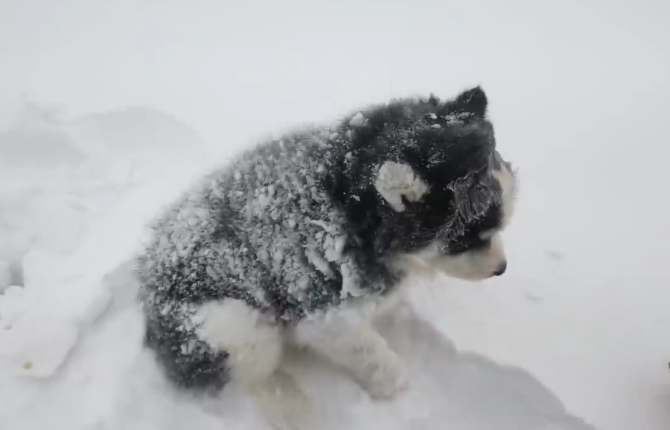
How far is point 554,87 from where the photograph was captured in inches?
187

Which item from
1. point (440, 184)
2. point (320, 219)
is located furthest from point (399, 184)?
point (320, 219)

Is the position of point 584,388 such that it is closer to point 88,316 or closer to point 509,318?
point 509,318

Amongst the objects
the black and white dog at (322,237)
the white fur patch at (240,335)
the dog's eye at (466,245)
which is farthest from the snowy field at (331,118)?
the dog's eye at (466,245)

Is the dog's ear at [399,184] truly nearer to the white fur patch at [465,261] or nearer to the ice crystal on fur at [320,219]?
the ice crystal on fur at [320,219]

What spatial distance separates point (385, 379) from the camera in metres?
2.76

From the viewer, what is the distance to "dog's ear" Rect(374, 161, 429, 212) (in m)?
2.06

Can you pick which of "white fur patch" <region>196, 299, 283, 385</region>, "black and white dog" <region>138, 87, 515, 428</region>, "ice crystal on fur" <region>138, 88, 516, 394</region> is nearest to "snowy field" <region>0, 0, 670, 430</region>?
"white fur patch" <region>196, 299, 283, 385</region>

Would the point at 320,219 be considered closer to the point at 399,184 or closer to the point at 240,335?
the point at 399,184

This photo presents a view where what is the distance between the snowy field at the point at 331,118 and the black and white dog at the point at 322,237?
0.46 meters

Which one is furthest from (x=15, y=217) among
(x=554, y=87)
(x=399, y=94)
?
(x=554, y=87)

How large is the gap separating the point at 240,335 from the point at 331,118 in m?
1.59

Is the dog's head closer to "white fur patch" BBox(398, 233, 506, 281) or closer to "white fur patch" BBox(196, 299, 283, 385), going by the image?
"white fur patch" BBox(398, 233, 506, 281)

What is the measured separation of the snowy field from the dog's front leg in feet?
0.38

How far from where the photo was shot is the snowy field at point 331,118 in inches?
107
